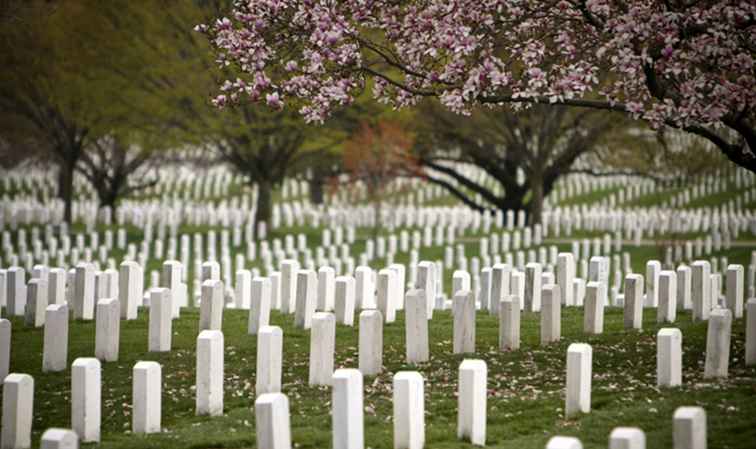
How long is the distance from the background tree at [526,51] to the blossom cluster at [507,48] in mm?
13

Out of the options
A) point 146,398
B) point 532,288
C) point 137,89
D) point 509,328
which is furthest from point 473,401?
point 137,89

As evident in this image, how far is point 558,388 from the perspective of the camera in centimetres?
1083

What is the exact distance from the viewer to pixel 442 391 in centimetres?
1072

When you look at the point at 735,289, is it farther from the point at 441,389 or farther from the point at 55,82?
the point at 55,82

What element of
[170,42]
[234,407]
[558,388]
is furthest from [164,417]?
[170,42]

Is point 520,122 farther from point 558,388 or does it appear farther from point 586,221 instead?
point 558,388

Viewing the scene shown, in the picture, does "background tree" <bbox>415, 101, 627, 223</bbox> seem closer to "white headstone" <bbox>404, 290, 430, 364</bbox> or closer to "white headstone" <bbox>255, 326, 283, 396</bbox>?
"white headstone" <bbox>404, 290, 430, 364</bbox>

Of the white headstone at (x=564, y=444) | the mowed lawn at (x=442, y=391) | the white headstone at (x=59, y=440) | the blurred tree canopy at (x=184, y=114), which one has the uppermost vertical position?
the blurred tree canopy at (x=184, y=114)

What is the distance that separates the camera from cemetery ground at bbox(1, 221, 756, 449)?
9.28 meters

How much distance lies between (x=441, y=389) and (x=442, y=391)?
0.09 m

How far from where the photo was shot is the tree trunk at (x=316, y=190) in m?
49.0

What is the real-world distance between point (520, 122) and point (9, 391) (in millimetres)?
27433

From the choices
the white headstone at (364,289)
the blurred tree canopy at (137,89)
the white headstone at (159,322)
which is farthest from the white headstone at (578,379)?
the blurred tree canopy at (137,89)

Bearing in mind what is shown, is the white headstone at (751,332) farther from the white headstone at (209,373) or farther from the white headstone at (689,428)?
the white headstone at (209,373)
